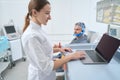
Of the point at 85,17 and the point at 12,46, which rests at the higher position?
the point at 85,17

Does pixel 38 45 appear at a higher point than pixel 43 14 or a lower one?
lower

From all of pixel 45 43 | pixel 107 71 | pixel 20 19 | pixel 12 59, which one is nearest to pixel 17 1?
pixel 20 19

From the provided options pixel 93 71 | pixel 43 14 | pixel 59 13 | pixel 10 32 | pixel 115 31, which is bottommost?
pixel 10 32

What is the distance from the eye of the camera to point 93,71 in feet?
3.50

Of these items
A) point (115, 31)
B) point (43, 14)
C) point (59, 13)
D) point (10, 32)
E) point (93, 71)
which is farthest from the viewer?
point (59, 13)

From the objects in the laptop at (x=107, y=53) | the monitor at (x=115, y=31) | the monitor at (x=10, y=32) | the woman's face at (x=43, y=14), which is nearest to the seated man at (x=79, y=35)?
the monitor at (x=115, y=31)

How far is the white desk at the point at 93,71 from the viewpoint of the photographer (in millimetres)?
972

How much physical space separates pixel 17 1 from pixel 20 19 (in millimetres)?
466

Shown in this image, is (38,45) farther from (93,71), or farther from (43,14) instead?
(93,71)

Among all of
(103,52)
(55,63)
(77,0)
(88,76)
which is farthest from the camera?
(77,0)

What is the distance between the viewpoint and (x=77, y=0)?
4.12m

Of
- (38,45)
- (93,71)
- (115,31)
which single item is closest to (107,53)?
(93,71)

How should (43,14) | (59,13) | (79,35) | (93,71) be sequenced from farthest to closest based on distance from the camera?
(59,13) < (79,35) < (43,14) < (93,71)

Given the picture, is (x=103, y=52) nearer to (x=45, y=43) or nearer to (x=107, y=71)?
(x=107, y=71)
